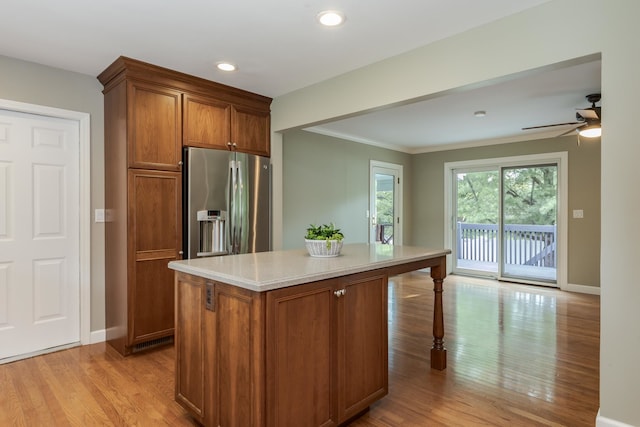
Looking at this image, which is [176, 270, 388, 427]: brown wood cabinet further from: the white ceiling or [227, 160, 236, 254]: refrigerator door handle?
the white ceiling

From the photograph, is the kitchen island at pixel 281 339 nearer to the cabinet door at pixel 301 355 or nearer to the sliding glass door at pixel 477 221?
the cabinet door at pixel 301 355

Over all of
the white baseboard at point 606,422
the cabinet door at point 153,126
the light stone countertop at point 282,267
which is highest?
the cabinet door at point 153,126

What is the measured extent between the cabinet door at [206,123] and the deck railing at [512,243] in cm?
475

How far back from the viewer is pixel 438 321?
104 inches

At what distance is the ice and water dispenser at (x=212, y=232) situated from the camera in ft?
10.6

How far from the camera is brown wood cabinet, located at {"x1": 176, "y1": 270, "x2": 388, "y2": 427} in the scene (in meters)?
1.54

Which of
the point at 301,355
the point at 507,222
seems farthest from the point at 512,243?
the point at 301,355

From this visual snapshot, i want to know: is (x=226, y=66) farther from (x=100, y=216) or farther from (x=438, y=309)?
(x=438, y=309)

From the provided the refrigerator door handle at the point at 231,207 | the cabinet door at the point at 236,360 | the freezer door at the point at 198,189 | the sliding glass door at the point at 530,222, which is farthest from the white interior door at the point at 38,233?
the sliding glass door at the point at 530,222

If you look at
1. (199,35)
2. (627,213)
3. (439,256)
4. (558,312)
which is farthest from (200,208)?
(558,312)

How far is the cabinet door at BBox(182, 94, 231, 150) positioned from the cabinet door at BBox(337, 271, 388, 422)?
2162 millimetres

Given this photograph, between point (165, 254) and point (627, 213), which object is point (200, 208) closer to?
point (165, 254)

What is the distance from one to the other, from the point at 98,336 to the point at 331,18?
3260mm

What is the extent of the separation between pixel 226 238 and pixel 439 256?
1.89m
